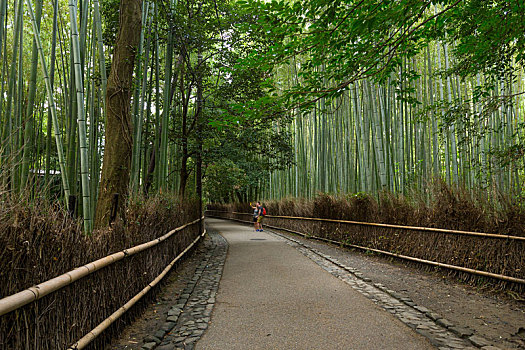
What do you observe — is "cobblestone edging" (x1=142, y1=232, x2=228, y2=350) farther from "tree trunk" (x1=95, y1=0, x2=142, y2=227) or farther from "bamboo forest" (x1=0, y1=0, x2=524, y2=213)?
"tree trunk" (x1=95, y1=0, x2=142, y2=227)

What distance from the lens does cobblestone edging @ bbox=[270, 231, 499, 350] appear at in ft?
7.56

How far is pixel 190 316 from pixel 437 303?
231cm

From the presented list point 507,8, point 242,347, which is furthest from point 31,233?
point 507,8

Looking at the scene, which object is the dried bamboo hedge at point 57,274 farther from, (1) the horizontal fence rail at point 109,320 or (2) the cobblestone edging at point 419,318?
(2) the cobblestone edging at point 419,318

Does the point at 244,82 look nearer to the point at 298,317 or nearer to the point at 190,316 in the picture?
the point at 190,316

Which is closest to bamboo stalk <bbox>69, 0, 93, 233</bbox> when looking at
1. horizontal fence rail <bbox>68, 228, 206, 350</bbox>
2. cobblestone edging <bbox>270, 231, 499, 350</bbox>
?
horizontal fence rail <bbox>68, 228, 206, 350</bbox>

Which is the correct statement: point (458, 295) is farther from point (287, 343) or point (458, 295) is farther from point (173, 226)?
point (173, 226)

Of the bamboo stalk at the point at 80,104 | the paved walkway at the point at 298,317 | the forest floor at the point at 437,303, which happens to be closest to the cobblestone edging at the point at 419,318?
the paved walkway at the point at 298,317

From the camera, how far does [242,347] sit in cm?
228

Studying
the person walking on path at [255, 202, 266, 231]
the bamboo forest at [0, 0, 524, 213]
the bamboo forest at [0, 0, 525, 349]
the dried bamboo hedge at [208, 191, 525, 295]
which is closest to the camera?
the bamboo forest at [0, 0, 525, 349]

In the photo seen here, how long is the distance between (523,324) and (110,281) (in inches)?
126

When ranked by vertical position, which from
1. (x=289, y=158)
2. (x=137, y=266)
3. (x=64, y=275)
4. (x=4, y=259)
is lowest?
(x=137, y=266)

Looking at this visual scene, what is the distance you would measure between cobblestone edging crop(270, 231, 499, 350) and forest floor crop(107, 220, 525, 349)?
10 cm

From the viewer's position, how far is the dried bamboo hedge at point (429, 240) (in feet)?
11.7
